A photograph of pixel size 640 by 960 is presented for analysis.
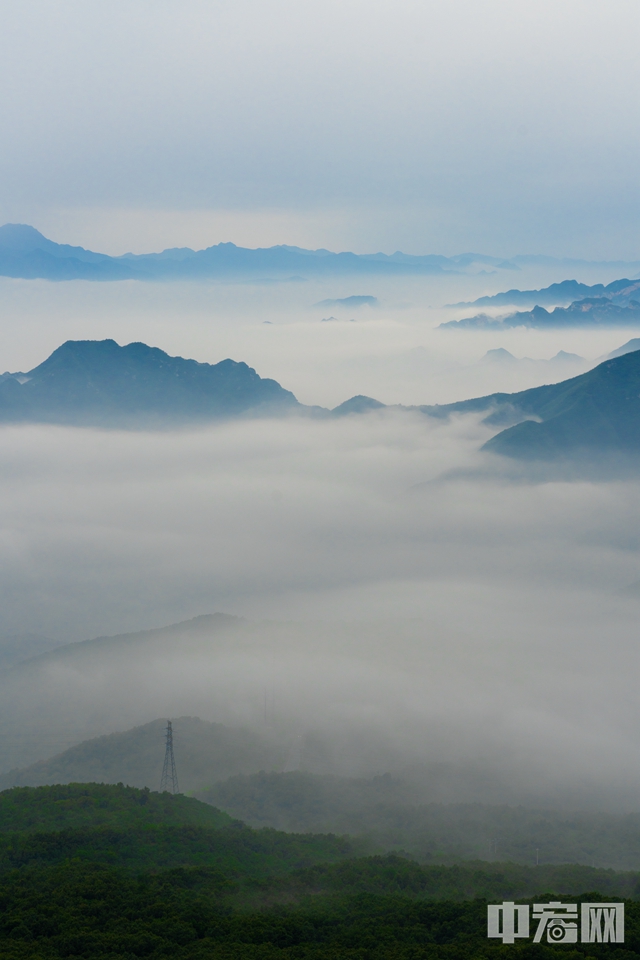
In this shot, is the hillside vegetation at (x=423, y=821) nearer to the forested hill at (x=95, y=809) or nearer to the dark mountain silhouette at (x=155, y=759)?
the dark mountain silhouette at (x=155, y=759)

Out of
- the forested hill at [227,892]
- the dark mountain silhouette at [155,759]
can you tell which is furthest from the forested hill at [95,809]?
the dark mountain silhouette at [155,759]

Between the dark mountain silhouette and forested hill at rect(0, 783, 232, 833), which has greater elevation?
forested hill at rect(0, 783, 232, 833)

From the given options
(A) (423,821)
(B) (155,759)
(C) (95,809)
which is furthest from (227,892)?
(B) (155,759)

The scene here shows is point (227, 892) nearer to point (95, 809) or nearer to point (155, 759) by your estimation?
point (95, 809)

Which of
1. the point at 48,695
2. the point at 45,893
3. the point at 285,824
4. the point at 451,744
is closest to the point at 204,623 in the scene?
the point at 48,695

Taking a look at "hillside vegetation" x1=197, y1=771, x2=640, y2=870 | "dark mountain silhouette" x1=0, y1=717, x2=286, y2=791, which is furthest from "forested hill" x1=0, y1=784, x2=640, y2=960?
"dark mountain silhouette" x1=0, y1=717, x2=286, y2=791

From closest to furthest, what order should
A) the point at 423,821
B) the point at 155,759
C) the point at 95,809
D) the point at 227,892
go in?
the point at 227,892, the point at 95,809, the point at 423,821, the point at 155,759

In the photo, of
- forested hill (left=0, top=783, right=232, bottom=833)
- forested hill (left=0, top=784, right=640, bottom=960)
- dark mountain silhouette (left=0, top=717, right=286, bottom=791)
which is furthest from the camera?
dark mountain silhouette (left=0, top=717, right=286, bottom=791)

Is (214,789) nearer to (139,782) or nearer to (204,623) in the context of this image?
(139,782)

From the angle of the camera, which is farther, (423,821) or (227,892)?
(423,821)

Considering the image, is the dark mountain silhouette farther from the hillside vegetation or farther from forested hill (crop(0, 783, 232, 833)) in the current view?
forested hill (crop(0, 783, 232, 833))

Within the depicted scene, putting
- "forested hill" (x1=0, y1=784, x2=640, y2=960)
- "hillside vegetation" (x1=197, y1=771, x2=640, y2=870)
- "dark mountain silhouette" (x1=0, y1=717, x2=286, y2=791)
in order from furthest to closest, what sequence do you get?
"dark mountain silhouette" (x1=0, y1=717, x2=286, y2=791), "hillside vegetation" (x1=197, y1=771, x2=640, y2=870), "forested hill" (x1=0, y1=784, x2=640, y2=960)
